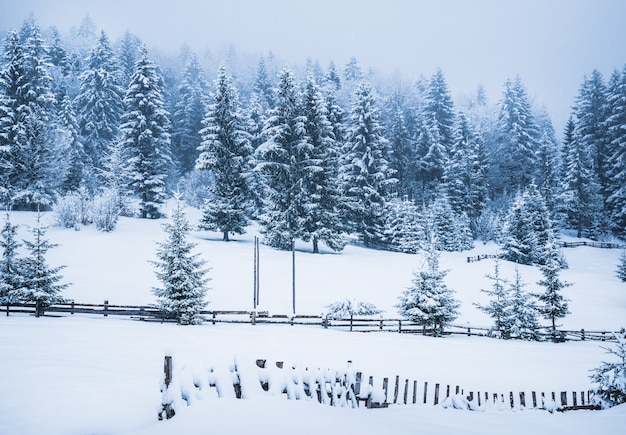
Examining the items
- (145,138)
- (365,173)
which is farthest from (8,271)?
(365,173)

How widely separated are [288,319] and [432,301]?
8708 mm

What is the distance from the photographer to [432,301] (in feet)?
78.3

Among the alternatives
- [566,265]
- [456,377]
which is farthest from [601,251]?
[456,377]

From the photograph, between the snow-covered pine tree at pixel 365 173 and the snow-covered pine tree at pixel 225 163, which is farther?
the snow-covered pine tree at pixel 365 173

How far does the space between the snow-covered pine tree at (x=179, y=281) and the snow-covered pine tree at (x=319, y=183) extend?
2000cm

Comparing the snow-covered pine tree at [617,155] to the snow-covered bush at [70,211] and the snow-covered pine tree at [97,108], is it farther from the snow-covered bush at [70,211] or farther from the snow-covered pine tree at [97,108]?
the snow-covered pine tree at [97,108]

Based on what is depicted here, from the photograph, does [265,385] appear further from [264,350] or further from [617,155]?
[617,155]

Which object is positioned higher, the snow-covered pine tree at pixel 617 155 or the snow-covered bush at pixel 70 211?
the snow-covered pine tree at pixel 617 155

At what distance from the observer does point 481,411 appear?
978 cm

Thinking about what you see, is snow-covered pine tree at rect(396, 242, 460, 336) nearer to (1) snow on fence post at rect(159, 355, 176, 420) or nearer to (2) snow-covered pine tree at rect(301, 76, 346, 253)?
(2) snow-covered pine tree at rect(301, 76, 346, 253)

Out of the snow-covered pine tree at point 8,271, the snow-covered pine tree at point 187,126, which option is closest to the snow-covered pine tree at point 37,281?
the snow-covered pine tree at point 8,271

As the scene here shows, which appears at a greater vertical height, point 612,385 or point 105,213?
point 105,213

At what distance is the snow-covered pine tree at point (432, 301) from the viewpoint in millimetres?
24062

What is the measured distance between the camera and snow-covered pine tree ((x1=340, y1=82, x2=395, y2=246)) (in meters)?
47.2
